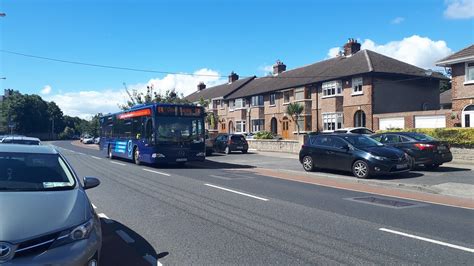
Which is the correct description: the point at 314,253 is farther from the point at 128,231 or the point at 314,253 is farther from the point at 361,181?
the point at 361,181

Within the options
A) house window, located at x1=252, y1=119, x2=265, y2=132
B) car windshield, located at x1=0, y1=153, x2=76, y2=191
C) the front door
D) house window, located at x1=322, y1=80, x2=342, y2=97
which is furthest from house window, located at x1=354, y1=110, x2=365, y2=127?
car windshield, located at x1=0, y1=153, x2=76, y2=191

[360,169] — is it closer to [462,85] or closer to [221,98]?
[462,85]

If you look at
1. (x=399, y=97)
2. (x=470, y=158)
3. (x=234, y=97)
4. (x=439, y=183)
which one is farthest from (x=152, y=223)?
(x=234, y=97)

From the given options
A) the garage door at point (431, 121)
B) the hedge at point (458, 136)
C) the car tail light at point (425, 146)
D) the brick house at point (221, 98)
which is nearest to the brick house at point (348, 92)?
the garage door at point (431, 121)

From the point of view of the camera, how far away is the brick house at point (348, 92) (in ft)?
118

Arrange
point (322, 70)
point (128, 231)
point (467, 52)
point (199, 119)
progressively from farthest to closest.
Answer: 1. point (322, 70)
2. point (467, 52)
3. point (199, 119)
4. point (128, 231)

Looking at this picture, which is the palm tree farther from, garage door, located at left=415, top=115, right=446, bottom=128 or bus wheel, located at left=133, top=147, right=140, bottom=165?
bus wheel, located at left=133, top=147, right=140, bottom=165

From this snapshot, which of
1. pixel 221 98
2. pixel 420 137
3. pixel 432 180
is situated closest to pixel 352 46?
pixel 221 98

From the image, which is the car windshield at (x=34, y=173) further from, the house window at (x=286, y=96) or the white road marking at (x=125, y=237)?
the house window at (x=286, y=96)

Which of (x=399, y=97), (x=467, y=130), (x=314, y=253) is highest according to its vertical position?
(x=399, y=97)

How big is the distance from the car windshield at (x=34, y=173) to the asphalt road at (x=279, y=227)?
120 centimetres

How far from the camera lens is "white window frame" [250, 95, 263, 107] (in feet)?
166

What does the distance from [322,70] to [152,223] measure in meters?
38.0

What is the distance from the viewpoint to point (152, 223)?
7.66m
